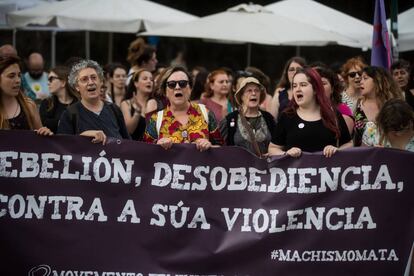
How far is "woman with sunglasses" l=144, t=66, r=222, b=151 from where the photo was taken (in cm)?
812

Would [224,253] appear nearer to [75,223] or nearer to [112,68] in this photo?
[75,223]

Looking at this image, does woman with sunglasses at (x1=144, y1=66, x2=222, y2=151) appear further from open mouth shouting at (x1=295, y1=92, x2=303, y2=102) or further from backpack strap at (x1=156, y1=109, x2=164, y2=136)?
open mouth shouting at (x1=295, y1=92, x2=303, y2=102)

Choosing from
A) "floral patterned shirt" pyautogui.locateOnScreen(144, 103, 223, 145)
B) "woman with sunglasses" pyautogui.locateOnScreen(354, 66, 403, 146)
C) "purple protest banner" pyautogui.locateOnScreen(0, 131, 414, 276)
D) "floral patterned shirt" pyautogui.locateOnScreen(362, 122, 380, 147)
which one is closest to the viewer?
"purple protest banner" pyautogui.locateOnScreen(0, 131, 414, 276)

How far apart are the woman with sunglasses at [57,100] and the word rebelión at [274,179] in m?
2.55

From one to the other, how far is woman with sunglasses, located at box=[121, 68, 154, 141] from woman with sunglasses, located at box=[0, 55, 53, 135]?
2302 millimetres

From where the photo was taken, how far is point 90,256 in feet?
24.3

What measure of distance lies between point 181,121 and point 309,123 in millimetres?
1073

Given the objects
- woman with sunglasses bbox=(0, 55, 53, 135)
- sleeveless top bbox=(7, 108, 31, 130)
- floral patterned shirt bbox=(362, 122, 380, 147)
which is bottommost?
floral patterned shirt bbox=(362, 122, 380, 147)

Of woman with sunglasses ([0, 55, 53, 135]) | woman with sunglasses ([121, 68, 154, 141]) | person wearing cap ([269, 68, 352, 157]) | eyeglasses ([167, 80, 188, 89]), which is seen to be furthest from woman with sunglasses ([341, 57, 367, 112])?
woman with sunglasses ([0, 55, 53, 135])

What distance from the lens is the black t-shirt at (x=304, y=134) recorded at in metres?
7.89

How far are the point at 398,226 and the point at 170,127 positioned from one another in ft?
6.71

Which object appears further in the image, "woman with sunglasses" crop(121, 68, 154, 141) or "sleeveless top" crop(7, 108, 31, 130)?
"woman with sunglasses" crop(121, 68, 154, 141)

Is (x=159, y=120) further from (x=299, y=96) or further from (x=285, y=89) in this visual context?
(x=285, y=89)

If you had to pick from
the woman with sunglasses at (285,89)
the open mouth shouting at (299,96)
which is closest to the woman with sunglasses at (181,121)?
the open mouth shouting at (299,96)
